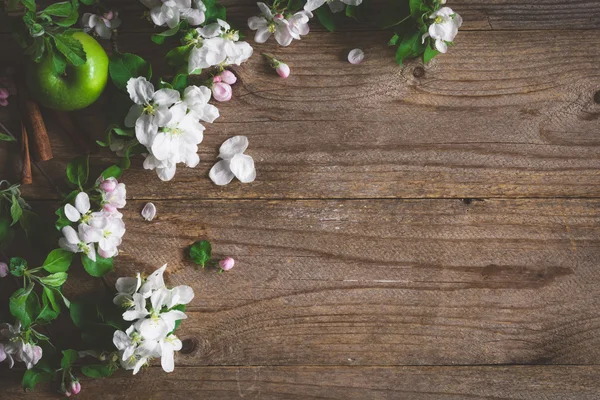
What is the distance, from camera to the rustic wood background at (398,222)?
1213 millimetres

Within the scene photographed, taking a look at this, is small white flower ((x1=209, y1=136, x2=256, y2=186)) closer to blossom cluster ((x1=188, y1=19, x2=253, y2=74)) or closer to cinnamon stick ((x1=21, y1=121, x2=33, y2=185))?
blossom cluster ((x1=188, y1=19, x2=253, y2=74))

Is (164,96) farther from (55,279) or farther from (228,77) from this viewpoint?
(55,279)

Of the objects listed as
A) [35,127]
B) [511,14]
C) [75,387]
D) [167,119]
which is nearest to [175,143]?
[167,119]

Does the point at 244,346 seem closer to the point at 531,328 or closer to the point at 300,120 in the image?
the point at 300,120

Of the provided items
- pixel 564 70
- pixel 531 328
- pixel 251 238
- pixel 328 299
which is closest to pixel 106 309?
pixel 251 238

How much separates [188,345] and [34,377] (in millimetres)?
265

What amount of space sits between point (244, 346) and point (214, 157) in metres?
0.34

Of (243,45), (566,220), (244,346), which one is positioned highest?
(243,45)

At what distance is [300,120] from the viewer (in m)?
1.21

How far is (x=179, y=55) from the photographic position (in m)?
1.14

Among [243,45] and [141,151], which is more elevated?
[243,45]

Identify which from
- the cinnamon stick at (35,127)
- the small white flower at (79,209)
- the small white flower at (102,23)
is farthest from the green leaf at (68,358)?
the small white flower at (102,23)

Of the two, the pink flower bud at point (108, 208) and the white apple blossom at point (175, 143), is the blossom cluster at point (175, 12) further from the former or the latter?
the pink flower bud at point (108, 208)

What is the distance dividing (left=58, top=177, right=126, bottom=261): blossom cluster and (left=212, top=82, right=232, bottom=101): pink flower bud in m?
0.22
